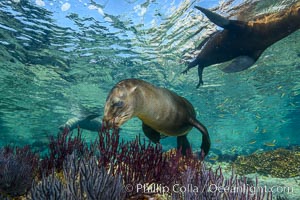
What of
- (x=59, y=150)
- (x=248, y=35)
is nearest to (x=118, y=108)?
(x=59, y=150)

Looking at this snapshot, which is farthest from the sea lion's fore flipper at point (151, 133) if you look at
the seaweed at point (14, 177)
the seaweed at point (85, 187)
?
the seaweed at point (85, 187)

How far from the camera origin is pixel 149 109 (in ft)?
16.9

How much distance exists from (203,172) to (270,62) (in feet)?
54.8

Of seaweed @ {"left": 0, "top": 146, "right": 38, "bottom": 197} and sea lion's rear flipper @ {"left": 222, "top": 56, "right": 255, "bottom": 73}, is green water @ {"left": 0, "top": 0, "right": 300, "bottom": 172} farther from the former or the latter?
seaweed @ {"left": 0, "top": 146, "right": 38, "bottom": 197}

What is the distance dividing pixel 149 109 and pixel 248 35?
6609 mm

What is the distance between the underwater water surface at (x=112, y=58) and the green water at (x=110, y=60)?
0.05 meters

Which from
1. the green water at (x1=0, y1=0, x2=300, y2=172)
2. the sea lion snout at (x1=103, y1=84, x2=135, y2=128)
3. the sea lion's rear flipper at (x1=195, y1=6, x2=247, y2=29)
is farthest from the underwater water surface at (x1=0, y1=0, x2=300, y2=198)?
the sea lion snout at (x1=103, y1=84, x2=135, y2=128)

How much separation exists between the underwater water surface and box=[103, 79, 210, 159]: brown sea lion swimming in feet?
17.1

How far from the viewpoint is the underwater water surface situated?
11.8 meters

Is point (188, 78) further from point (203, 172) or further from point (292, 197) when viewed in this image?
point (203, 172)

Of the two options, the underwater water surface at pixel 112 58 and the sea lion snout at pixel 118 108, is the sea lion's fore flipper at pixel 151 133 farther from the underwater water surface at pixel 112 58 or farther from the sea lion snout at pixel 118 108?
the underwater water surface at pixel 112 58

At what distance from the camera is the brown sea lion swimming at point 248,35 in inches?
354

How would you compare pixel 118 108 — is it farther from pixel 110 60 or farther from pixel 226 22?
pixel 110 60

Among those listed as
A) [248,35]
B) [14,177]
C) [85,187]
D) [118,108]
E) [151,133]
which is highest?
[248,35]
